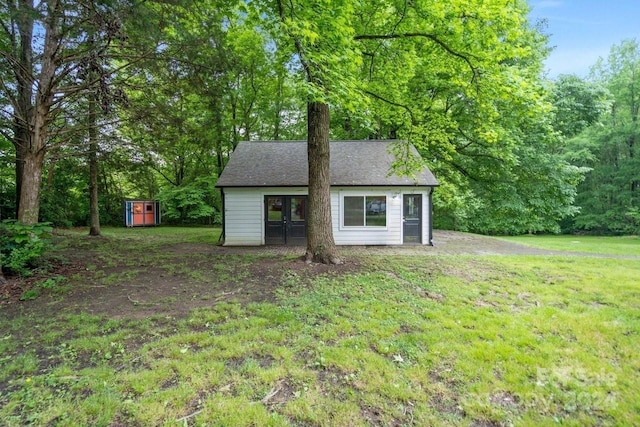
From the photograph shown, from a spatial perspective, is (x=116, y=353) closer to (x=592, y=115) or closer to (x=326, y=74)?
(x=326, y=74)

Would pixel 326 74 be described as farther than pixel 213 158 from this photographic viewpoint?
No

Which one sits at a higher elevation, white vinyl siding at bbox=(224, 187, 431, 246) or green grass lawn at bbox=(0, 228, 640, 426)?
white vinyl siding at bbox=(224, 187, 431, 246)

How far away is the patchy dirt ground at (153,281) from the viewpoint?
465 cm

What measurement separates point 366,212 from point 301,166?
3100 millimetres

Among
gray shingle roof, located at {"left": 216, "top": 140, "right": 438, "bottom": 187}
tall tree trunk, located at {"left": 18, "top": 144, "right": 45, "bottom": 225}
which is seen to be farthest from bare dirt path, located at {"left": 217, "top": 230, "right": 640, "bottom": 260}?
tall tree trunk, located at {"left": 18, "top": 144, "right": 45, "bottom": 225}

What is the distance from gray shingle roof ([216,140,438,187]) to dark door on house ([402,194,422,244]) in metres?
0.71

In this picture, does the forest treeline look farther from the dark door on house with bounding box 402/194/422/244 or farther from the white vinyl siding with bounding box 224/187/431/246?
the white vinyl siding with bounding box 224/187/431/246

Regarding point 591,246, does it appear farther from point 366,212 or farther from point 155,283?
point 155,283

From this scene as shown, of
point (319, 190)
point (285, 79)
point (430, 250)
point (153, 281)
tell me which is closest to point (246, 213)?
point (285, 79)

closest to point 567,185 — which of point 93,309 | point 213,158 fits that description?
point 93,309

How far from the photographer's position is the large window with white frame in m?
11.6

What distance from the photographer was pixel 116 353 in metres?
3.25

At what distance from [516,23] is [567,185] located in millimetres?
12059

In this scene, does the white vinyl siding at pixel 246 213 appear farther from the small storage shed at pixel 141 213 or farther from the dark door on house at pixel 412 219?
the small storage shed at pixel 141 213
